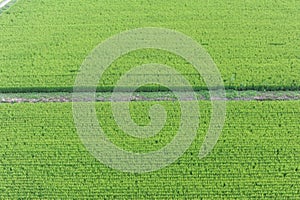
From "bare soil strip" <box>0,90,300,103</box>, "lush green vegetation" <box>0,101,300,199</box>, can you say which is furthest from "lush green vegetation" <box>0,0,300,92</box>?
"lush green vegetation" <box>0,101,300,199</box>

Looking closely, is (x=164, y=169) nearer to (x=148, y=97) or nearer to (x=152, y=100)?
(x=152, y=100)

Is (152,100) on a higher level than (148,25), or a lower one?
lower

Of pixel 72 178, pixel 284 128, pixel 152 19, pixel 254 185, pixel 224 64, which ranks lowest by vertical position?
pixel 72 178

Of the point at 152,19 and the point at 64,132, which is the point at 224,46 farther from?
the point at 64,132

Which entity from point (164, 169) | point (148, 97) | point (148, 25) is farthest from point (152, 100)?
point (148, 25)

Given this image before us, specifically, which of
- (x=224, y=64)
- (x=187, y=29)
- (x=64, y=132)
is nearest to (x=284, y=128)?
→ (x=224, y=64)
